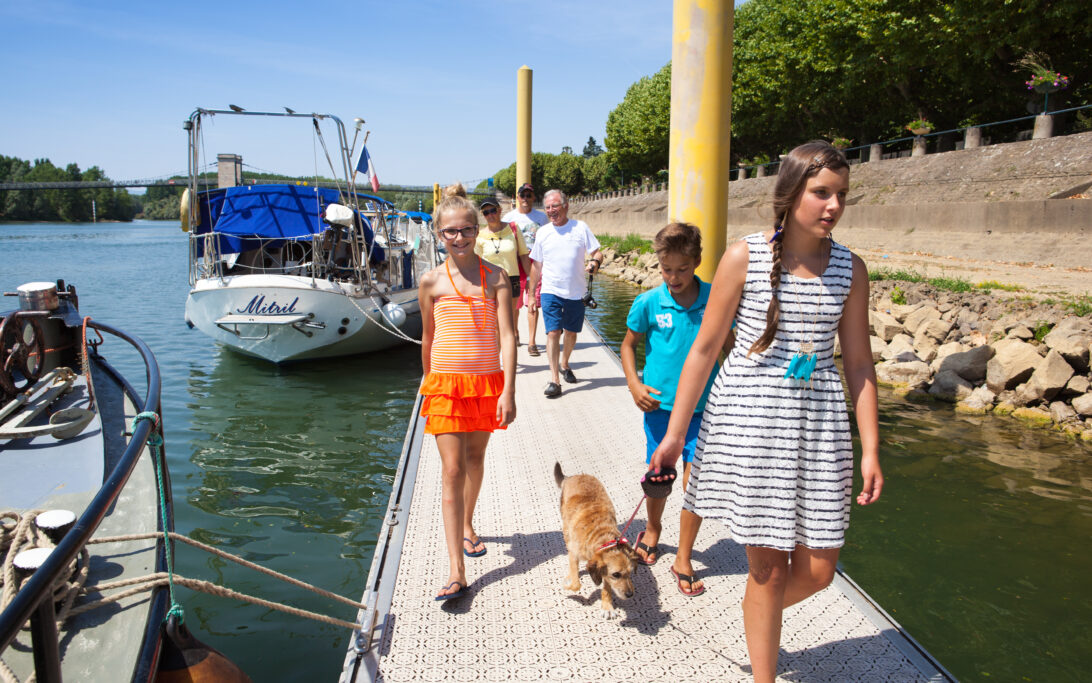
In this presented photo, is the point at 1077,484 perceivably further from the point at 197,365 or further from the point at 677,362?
the point at 197,365

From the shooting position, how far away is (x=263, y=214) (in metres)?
12.6

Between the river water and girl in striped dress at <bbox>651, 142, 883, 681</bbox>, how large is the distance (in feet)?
7.69

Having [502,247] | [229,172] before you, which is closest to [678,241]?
[502,247]

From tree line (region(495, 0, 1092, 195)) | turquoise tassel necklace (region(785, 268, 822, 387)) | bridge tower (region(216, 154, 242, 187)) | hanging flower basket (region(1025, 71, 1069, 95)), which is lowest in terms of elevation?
turquoise tassel necklace (region(785, 268, 822, 387))

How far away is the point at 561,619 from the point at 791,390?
175cm

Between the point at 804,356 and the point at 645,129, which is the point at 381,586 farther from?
the point at 645,129

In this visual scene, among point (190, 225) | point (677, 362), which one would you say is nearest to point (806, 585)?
point (677, 362)

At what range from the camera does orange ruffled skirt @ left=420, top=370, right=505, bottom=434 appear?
357cm

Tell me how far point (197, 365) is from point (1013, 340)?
13406 mm

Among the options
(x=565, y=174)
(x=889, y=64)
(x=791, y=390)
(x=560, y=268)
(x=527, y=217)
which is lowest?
(x=791, y=390)

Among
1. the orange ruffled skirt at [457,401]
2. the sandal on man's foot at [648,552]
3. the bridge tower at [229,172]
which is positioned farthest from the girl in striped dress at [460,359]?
the bridge tower at [229,172]

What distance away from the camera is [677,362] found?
149 inches

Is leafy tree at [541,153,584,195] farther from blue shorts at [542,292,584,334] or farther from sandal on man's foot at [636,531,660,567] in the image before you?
sandal on man's foot at [636,531,660,567]

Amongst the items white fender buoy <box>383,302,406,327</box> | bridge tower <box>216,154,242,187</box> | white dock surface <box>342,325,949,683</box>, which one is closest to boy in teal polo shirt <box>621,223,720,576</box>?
white dock surface <box>342,325,949,683</box>
